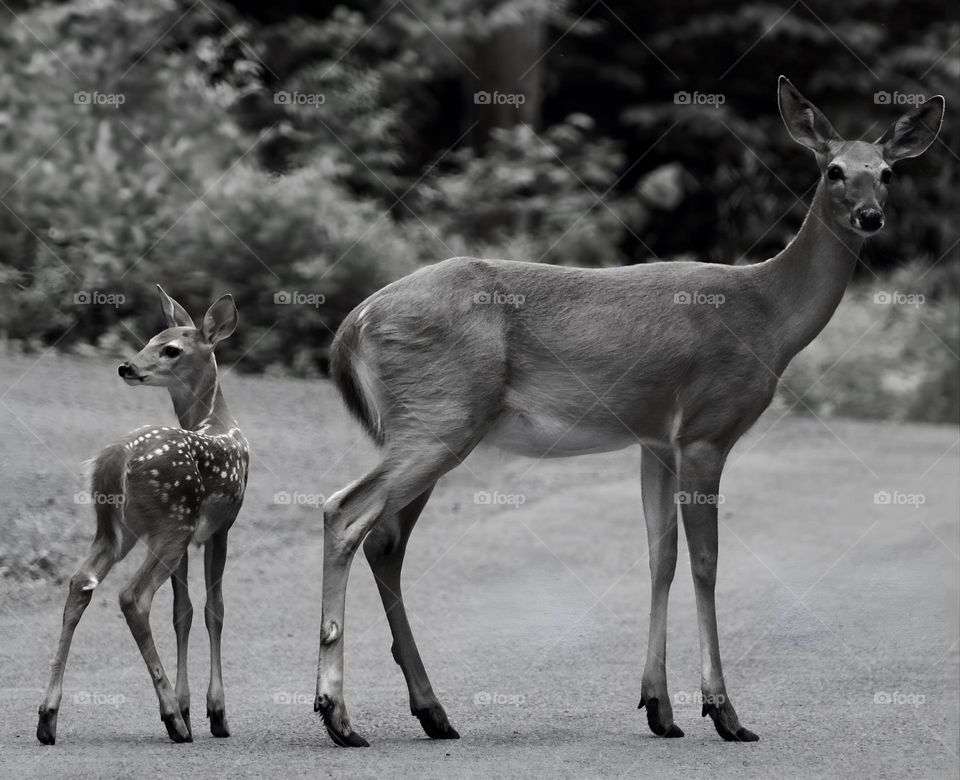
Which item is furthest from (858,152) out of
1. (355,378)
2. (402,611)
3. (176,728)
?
(176,728)

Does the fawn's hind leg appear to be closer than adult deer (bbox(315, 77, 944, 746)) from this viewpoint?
Yes

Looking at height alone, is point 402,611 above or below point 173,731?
above

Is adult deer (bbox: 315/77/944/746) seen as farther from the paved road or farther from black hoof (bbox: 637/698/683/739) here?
the paved road

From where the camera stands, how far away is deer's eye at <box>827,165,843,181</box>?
6895 millimetres

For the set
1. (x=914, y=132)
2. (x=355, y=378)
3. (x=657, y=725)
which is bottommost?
(x=657, y=725)

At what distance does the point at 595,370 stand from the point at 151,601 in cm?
219

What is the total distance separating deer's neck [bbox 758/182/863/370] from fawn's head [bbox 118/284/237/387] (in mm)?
2530

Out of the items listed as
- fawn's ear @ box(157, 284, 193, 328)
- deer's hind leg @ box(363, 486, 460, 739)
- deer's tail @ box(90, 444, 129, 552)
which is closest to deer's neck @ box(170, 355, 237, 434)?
fawn's ear @ box(157, 284, 193, 328)

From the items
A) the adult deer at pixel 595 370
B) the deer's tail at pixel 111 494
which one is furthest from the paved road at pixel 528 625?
the deer's tail at pixel 111 494

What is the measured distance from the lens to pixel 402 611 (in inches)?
267

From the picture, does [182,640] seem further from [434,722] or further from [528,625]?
[528,625]

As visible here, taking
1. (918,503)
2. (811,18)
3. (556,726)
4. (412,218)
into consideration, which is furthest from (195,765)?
(811,18)

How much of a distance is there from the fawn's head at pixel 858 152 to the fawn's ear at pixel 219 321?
2.64 m

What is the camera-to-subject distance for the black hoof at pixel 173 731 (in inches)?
244
